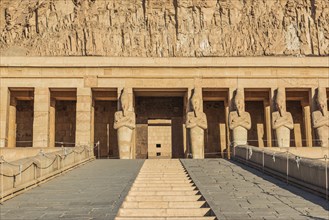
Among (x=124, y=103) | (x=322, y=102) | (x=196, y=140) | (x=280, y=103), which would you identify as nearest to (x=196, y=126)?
(x=196, y=140)

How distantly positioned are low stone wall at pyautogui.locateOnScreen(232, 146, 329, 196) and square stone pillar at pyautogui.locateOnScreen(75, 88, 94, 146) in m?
11.6

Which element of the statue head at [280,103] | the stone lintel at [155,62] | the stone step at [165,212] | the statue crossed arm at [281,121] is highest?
the stone lintel at [155,62]

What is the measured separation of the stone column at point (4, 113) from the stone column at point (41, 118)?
1.71m

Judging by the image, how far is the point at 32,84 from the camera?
2266 centimetres

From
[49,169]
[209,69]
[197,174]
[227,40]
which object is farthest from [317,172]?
[227,40]

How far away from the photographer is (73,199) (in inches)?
308

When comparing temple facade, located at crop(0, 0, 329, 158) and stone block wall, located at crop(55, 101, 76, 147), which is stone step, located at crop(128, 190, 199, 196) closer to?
temple facade, located at crop(0, 0, 329, 158)

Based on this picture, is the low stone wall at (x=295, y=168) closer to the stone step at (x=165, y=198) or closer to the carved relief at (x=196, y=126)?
the stone step at (x=165, y=198)

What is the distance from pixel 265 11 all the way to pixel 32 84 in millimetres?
20365

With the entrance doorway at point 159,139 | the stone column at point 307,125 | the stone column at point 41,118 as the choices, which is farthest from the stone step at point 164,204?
A: the entrance doorway at point 159,139

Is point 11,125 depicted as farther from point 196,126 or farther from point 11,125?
point 196,126

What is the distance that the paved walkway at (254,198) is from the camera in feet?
20.8

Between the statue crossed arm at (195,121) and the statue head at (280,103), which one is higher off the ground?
the statue head at (280,103)

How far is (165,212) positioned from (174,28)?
2662 centimetres
